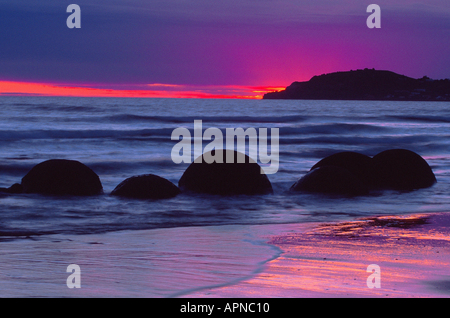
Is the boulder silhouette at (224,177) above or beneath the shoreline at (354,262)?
above

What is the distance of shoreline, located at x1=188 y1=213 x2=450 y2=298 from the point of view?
166 inches

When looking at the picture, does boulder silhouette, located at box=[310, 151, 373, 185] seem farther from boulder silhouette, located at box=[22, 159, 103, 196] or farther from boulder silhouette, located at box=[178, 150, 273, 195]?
boulder silhouette, located at box=[22, 159, 103, 196]

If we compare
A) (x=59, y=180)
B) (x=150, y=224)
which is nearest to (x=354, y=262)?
(x=150, y=224)

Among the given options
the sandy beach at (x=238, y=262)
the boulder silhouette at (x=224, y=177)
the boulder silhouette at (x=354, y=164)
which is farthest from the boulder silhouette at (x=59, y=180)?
the boulder silhouette at (x=354, y=164)

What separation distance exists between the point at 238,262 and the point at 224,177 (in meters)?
5.12

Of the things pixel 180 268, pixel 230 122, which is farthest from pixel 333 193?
pixel 230 122

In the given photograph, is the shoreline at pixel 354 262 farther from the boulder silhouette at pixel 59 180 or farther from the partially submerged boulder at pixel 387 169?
the boulder silhouette at pixel 59 180

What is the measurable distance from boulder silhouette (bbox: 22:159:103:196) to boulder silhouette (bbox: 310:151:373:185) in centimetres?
495

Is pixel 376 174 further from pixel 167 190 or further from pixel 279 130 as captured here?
pixel 279 130

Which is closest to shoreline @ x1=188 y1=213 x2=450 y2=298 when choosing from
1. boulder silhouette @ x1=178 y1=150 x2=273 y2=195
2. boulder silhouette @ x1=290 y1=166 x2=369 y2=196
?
boulder silhouette @ x1=290 y1=166 x2=369 y2=196

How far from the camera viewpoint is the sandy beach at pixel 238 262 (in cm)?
426

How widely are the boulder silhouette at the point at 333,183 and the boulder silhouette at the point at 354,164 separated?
92 centimetres

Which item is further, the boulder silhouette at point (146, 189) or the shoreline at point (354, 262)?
the boulder silhouette at point (146, 189)
